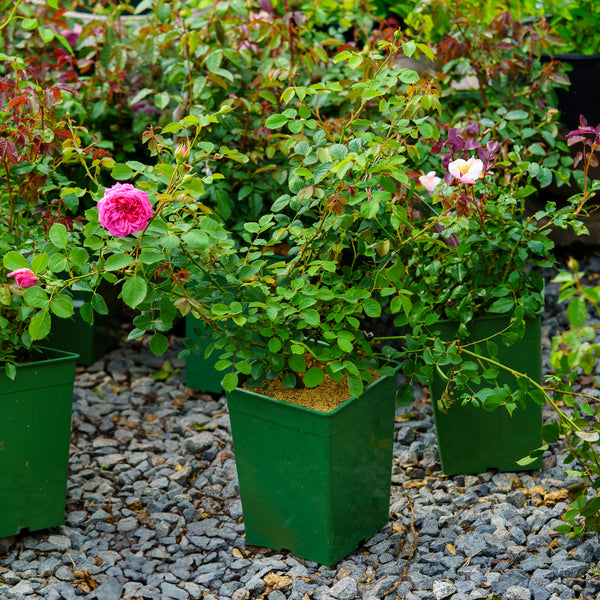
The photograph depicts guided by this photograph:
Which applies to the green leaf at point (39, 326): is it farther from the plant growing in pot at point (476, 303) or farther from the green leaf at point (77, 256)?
the plant growing in pot at point (476, 303)

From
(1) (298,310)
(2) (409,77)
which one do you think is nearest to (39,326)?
(1) (298,310)

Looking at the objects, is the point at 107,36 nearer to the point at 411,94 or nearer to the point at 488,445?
the point at 411,94

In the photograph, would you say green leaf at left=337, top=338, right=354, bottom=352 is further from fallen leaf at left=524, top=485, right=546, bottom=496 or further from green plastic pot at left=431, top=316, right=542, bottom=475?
fallen leaf at left=524, top=485, right=546, bottom=496

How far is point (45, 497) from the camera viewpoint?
1.74m

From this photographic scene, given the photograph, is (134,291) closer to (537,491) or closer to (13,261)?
(13,261)

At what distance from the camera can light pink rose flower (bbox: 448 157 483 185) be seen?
1647mm

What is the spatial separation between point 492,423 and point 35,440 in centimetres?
106

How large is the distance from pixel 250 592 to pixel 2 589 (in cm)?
51

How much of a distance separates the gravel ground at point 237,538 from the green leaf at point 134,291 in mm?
649

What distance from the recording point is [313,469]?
5.18ft

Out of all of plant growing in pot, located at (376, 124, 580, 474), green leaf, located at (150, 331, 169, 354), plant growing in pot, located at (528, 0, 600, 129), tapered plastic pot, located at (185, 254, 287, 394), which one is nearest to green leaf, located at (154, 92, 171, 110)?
tapered plastic pot, located at (185, 254, 287, 394)

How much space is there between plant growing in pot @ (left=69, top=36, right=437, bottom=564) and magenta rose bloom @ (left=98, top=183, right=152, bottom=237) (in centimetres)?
1

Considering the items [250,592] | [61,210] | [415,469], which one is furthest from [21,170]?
[415,469]

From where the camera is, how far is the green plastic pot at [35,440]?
1.65 meters
